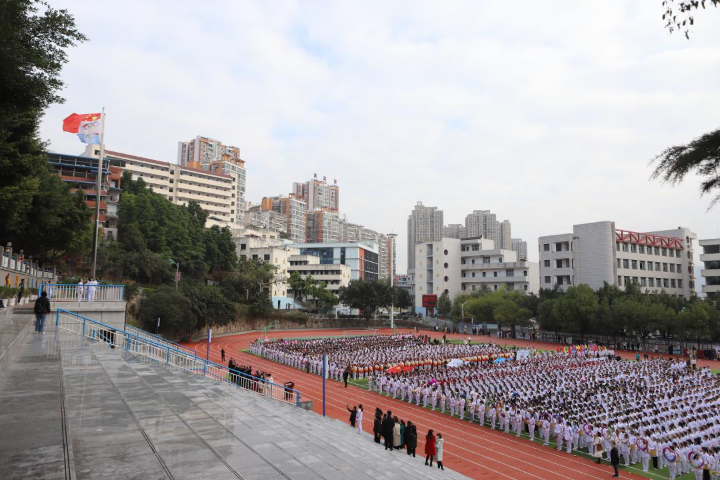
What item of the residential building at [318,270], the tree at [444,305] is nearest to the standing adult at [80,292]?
the tree at [444,305]

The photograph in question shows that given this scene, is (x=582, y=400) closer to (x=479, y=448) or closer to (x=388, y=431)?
(x=479, y=448)

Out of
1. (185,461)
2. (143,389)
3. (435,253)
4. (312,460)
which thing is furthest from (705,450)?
(435,253)

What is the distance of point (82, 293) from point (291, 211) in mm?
125748

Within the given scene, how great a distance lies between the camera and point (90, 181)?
215ft

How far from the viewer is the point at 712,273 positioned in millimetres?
65500

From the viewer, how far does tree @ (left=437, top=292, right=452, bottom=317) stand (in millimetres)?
76125

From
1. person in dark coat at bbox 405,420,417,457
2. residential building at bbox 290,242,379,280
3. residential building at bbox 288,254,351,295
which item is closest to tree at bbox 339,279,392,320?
residential building at bbox 288,254,351,295

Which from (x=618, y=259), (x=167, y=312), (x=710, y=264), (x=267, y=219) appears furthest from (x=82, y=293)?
(x=267, y=219)

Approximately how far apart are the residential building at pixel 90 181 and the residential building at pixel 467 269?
5064cm

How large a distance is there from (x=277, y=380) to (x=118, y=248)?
35914 mm

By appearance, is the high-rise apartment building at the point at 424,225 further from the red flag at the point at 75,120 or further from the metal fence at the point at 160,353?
the metal fence at the point at 160,353

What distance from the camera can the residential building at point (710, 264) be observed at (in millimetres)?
65125

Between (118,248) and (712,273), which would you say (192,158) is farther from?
(712,273)

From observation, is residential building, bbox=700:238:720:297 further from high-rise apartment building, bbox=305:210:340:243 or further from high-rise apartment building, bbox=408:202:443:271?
high-rise apartment building, bbox=408:202:443:271
